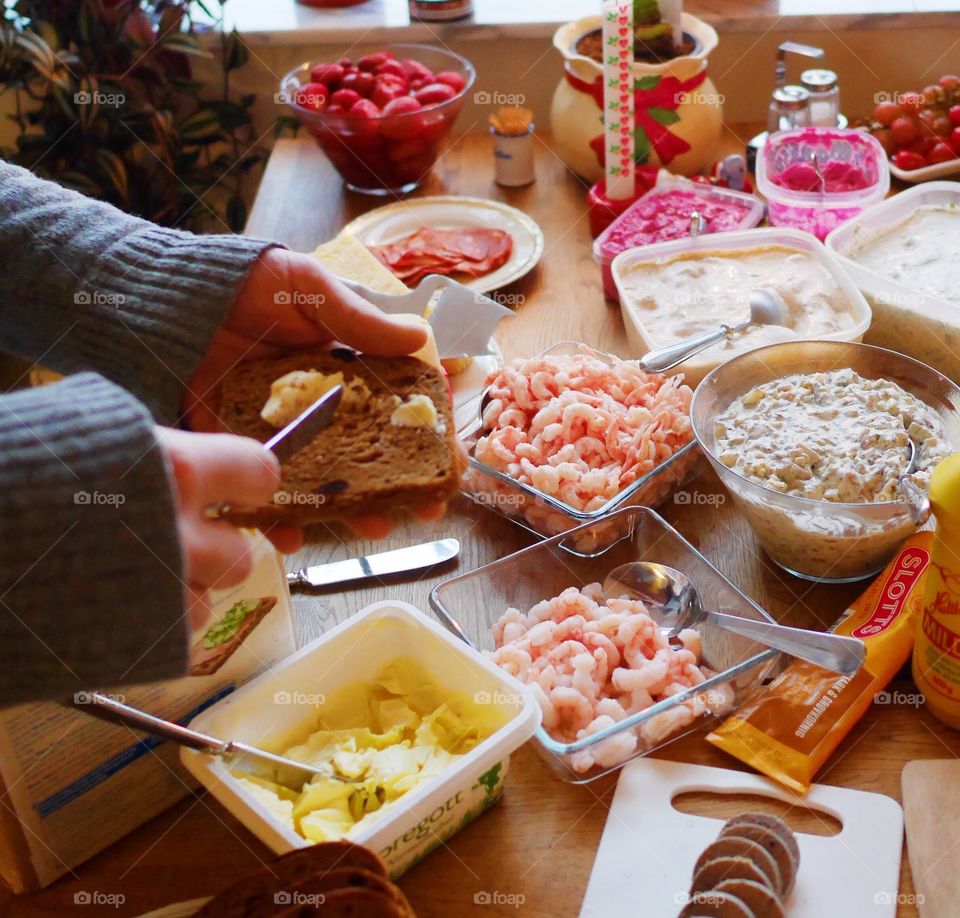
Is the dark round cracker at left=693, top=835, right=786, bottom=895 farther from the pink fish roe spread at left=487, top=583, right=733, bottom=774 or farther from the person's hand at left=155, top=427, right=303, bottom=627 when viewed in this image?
the person's hand at left=155, top=427, right=303, bottom=627

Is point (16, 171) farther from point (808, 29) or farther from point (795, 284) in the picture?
point (808, 29)

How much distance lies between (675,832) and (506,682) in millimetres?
219

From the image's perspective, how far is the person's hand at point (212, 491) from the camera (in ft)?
3.09

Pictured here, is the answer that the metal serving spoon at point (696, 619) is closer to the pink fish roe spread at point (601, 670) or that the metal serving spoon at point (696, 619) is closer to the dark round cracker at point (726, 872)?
the pink fish roe spread at point (601, 670)

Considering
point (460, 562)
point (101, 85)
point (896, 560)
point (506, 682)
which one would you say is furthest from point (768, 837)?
point (101, 85)

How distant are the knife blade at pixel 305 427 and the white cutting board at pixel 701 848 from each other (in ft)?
1.58

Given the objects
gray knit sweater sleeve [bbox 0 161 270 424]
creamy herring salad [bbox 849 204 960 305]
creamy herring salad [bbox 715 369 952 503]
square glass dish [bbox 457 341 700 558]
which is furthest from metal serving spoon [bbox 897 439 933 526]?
gray knit sweater sleeve [bbox 0 161 270 424]

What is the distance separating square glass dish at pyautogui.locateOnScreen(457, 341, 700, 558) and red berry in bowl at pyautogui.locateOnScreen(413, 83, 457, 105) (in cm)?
99

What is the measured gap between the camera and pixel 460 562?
1.36 m

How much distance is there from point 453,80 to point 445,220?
0.33 meters

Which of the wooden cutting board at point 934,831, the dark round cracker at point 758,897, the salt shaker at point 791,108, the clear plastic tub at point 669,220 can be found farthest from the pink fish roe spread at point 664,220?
the dark round cracker at point 758,897

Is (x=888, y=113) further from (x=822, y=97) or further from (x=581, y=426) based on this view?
(x=581, y=426)

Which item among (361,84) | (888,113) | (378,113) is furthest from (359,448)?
(888,113)

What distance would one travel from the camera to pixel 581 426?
138cm
